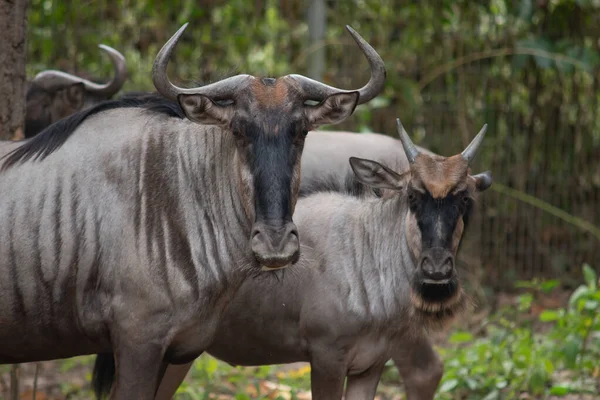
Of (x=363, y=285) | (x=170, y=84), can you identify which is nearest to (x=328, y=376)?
(x=363, y=285)

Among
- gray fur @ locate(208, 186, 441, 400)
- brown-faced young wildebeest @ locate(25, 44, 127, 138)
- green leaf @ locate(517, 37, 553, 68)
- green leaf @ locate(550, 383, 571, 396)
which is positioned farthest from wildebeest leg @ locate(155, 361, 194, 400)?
green leaf @ locate(517, 37, 553, 68)

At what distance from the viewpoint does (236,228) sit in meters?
5.29

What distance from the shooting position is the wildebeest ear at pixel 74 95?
7910mm

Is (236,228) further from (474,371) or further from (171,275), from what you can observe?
(474,371)

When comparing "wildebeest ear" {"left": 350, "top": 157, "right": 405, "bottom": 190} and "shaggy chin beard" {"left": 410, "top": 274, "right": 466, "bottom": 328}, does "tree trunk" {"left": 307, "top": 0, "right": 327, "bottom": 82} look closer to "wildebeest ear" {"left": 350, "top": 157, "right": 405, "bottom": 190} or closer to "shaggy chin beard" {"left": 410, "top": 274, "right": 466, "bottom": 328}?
"wildebeest ear" {"left": 350, "top": 157, "right": 405, "bottom": 190}

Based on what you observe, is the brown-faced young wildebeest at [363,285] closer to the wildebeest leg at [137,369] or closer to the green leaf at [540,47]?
the wildebeest leg at [137,369]

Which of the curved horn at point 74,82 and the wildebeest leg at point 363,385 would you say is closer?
the wildebeest leg at point 363,385

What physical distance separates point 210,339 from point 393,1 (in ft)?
20.6

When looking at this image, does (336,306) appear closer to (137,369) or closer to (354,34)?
(137,369)

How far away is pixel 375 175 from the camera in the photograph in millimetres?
6422

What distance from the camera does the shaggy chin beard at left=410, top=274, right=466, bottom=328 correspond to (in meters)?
5.91

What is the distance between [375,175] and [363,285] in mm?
751

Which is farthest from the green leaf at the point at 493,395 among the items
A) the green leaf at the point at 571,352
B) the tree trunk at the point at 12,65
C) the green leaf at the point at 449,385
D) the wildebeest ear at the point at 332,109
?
the tree trunk at the point at 12,65

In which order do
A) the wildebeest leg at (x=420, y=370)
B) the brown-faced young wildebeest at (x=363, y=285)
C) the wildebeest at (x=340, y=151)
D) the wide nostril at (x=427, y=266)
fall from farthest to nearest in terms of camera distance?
the wildebeest at (x=340, y=151) → the wildebeest leg at (x=420, y=370) → the brown-faced young wildebeest at (x=363, y=285) → the wide nostril at (x=427, y=266)
